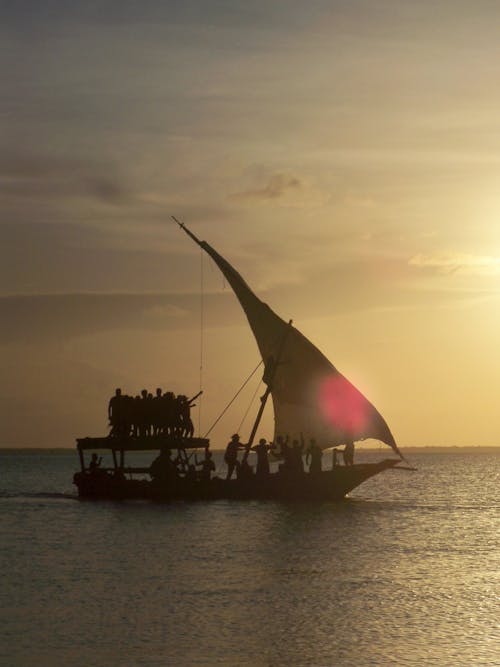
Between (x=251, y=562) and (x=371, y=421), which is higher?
(x=371, y=421)

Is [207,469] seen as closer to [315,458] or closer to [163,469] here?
[163,469]

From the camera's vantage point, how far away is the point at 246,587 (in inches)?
1254

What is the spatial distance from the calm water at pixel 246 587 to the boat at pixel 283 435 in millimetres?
986

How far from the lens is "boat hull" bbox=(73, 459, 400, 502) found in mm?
50375

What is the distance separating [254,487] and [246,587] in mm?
18628

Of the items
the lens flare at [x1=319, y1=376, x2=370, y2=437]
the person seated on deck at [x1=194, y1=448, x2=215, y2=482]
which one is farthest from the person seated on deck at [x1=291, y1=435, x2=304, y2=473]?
the person seated on deck at [x1=194, y1=448, x2=215, y2=482]

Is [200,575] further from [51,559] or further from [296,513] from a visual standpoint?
[296,513]

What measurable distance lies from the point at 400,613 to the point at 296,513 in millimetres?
21550

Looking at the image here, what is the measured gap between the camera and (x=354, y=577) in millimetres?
34469

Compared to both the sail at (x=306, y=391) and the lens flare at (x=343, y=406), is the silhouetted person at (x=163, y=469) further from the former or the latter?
the lens flare at (x=343, y=406)

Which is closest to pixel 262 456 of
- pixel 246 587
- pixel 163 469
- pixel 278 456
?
pixel 278 456

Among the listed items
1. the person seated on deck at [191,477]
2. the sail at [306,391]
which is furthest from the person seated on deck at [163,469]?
the sail at [306,391]

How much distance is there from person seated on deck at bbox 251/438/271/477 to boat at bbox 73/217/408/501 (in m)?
0.33

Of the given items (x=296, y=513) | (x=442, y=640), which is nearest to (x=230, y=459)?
(x=296, y=513)
